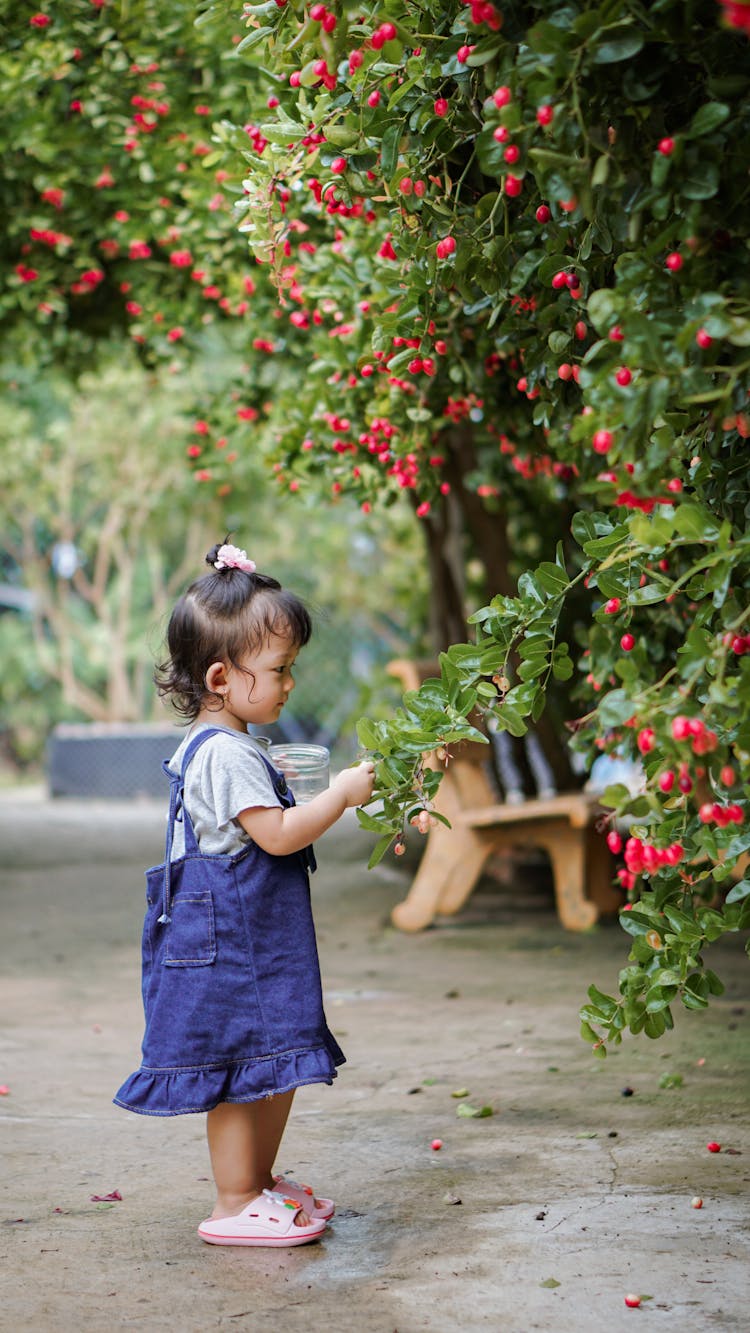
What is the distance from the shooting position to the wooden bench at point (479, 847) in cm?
576

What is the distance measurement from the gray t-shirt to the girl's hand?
0.14 m

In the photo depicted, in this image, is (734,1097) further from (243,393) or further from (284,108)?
(243,393)

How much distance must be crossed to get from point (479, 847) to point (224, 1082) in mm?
3437

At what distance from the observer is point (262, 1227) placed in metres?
2.50

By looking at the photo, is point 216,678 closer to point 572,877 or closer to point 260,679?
point 260,679

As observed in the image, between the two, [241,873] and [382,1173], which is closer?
[241,873]

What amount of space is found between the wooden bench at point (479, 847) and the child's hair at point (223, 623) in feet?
10.2

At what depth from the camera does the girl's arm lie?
244 centimetres

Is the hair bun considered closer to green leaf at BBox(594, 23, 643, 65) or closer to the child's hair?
the child's hair

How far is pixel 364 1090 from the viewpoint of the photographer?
358 cm

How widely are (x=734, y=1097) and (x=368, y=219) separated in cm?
215

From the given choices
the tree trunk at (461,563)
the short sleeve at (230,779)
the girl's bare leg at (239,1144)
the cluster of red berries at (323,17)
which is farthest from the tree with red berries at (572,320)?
the tree trunk at (461,563)

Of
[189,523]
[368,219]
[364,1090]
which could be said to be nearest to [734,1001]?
[364,1090]

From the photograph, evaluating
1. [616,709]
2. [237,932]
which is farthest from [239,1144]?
[616,709]
